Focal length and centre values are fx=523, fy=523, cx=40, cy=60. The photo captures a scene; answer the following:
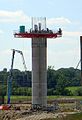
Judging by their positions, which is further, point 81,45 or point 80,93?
point 80,93

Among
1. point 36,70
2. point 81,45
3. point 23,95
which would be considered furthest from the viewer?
point 23,95

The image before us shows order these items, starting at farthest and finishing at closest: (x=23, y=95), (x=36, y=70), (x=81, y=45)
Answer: (x=23, y=95) → (x=36, y=70) → (x=81, y=45)

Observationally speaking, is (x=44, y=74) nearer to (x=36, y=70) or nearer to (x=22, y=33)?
(x=36, y=70)

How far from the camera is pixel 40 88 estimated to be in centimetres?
10006

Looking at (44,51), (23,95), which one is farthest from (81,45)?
(23,95)

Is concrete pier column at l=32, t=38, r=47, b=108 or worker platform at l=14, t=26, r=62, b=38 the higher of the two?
worker platform at l=14, t=26, r=62, b=38

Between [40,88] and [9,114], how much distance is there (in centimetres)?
935

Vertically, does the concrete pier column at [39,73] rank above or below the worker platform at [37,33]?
below

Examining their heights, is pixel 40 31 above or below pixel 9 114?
above

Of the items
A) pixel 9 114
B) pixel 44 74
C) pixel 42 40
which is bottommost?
pixel 9 114

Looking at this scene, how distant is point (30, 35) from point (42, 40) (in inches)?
99.3

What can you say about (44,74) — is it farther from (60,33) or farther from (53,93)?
(53,93)

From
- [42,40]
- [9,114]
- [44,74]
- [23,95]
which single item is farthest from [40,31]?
[23,95]

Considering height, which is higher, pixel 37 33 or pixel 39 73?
pixel 37 33
